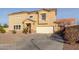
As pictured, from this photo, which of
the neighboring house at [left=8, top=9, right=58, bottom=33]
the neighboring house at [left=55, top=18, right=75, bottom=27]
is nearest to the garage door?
the neighboring house at [left=8, top=9, right=58, bottom=33]

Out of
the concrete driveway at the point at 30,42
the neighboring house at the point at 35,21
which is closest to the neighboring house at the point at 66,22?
the neighboring house at the point at 35,21

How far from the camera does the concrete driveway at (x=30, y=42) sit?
6.89 ft

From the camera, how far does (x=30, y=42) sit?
2.12m

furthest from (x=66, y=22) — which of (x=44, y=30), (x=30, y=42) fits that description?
(x=30, y=42)

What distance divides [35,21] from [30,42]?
0.79ft

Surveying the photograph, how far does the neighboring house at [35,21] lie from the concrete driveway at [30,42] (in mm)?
66

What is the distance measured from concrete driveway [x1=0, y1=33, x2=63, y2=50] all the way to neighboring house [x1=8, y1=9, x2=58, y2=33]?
0.07m

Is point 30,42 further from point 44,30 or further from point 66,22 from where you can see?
point 66,22

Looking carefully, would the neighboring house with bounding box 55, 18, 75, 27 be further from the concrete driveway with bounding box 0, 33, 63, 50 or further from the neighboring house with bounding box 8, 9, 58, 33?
the concrete driveway with bounding box 0, 33, 63, 50

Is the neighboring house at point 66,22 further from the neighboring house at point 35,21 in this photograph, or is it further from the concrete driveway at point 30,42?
the concrete driveway at point 30,42

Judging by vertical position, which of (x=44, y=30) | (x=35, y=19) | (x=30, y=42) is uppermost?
(x=35, y=19)
